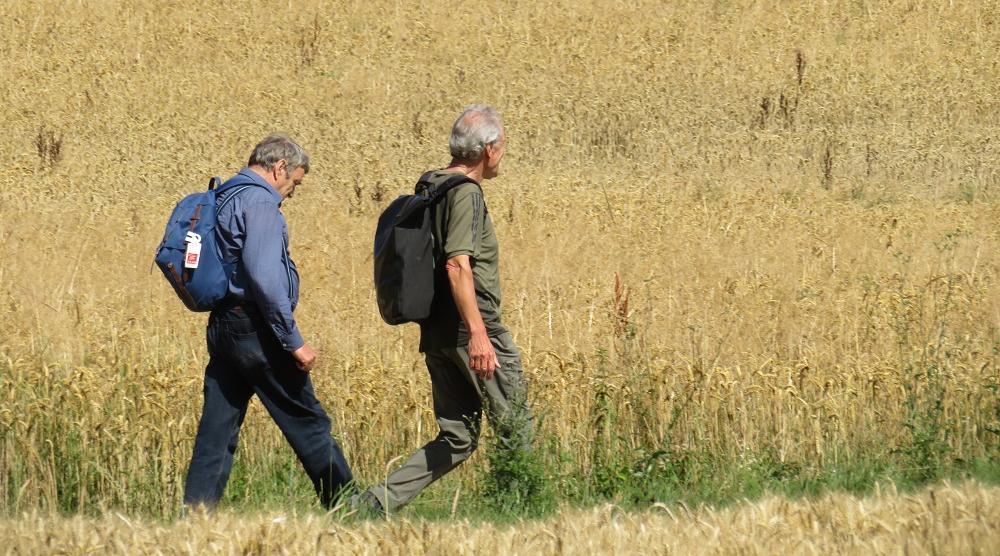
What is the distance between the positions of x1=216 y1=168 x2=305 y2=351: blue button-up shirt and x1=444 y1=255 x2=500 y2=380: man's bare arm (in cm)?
68

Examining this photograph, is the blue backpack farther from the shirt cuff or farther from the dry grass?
the dry grass

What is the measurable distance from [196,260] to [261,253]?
0.29 m

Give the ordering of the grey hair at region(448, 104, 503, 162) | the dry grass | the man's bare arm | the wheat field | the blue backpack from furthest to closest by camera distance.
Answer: the wheat field
the grey hair at region(448, 104, 503, 162)
the blue backpack
the man's bare arm
the dry grass

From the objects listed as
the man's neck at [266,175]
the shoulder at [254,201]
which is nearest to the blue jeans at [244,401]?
the shoulder at [254,201]

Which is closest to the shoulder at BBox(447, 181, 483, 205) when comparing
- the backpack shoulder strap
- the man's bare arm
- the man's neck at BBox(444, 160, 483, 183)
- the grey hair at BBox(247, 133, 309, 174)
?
the man's neck at BBox(444, 160, 483, 183)

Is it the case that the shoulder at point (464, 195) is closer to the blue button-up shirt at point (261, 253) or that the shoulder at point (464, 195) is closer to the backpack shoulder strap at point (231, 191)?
the blue button-up shirt at point (261, 253)

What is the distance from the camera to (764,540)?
417 cm

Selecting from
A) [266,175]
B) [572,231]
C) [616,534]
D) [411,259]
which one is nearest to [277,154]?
[266,175]

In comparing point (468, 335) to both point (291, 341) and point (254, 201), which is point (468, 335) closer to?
point (291, 341)

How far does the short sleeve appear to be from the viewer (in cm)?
532

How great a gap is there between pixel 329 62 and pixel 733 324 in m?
13.5

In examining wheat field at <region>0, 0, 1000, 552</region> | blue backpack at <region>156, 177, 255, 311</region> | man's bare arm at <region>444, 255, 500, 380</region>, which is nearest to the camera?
man's bare arm at <region>444, 255, 500, 380</region>

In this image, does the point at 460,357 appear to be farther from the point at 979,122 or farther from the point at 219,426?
the point at 979,122

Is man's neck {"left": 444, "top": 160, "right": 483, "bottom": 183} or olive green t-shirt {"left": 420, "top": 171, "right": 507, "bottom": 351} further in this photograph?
man's neck {"left": 444, "top": 160, "right": 483, "bottom": 183}
